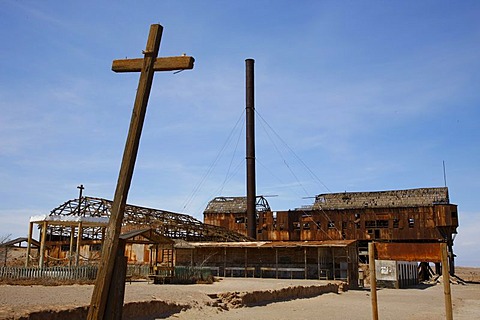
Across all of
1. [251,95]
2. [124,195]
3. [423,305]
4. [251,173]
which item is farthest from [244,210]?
[124,195]

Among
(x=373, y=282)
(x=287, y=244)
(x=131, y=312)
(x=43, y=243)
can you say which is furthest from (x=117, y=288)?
(x=287, y=244)

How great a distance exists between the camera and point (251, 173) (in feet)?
168

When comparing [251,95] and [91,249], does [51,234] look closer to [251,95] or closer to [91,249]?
[91,249]

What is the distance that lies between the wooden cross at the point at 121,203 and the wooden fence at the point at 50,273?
1822 centimetres

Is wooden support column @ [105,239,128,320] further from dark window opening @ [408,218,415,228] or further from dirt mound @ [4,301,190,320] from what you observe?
dark window opening @ [408,218,415,228]

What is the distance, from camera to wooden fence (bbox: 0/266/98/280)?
21953 mm

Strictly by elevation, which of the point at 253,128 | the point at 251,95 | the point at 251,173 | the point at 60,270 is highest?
the point at 251,95

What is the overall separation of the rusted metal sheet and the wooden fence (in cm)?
1679

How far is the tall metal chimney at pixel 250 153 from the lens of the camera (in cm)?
5088

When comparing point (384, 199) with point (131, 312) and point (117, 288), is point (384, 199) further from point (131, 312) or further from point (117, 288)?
point (117, 288)

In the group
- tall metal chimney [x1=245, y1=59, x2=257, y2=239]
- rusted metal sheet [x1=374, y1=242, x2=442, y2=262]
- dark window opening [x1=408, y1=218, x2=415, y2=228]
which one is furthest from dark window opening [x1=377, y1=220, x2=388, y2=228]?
rusted metal sheet [x1=374, y1=242, x2=442, y2=262]

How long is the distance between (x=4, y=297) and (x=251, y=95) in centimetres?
4168

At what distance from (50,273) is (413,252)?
18.4 meters

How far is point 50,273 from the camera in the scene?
72.7 ft
